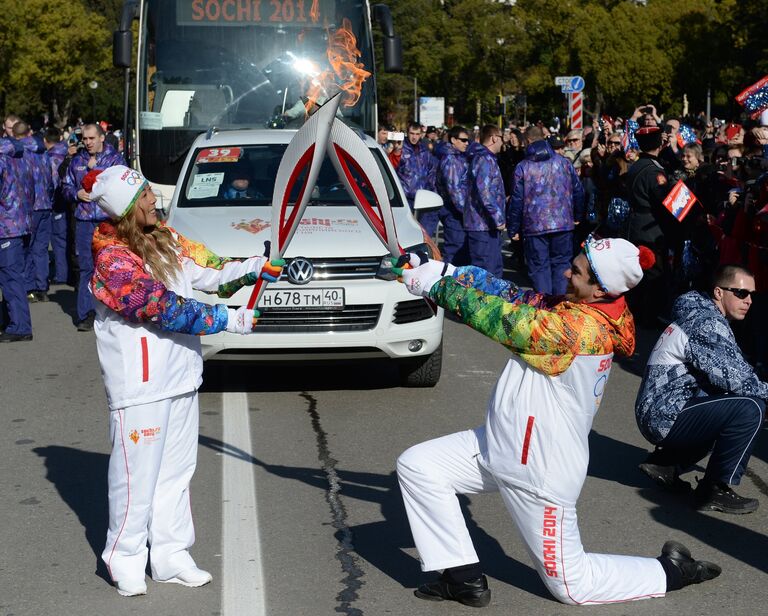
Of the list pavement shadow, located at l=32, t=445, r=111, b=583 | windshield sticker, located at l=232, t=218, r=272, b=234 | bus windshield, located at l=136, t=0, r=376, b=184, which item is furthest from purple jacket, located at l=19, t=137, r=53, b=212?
pavement shadow, located at l=32, t=445, r=111, b=583

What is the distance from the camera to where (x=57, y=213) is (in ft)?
47.5

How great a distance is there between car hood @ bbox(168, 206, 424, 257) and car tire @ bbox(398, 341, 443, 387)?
892mm

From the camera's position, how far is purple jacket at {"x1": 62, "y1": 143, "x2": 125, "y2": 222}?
37.2 ft

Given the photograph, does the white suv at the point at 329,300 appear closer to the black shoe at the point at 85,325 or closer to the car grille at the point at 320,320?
the car grille at the point at 320,320

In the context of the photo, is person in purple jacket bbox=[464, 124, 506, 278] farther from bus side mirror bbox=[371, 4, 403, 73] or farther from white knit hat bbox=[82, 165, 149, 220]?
white knit hat bbox=[82, 165, 149, 220]

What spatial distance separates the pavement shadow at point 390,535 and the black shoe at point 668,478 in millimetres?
1004

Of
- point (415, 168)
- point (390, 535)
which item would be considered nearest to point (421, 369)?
point (390, 535)

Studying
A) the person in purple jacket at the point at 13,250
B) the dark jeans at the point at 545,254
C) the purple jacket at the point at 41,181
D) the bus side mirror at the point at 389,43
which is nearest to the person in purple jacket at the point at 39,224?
the purple jacket at the point at 41,181

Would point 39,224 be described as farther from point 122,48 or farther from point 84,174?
point 84,174

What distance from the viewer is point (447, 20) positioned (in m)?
70.0

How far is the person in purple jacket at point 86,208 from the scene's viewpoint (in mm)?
11289

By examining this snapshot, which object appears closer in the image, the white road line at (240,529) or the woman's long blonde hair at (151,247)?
the woman's long blonde hair at (151,247)

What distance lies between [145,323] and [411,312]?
150 inches

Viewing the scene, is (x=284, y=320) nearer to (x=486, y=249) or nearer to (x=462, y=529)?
(x=462, y=529)
